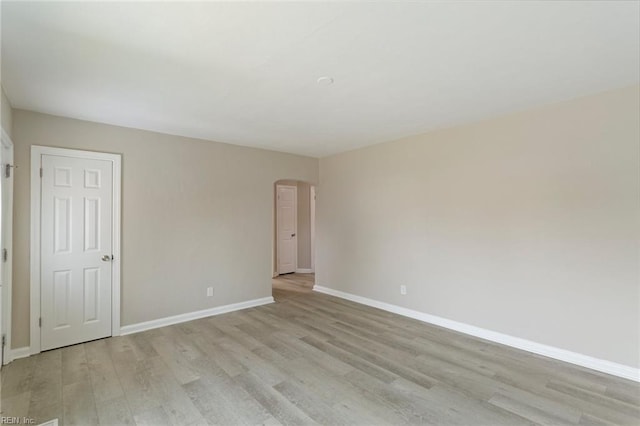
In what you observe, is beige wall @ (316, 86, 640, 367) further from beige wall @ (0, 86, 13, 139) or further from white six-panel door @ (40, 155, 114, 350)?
beige wall @ (0, 86, 13, 139)

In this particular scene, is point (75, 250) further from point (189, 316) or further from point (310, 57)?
point (310, 57)

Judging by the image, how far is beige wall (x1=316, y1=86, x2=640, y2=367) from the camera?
2688mm

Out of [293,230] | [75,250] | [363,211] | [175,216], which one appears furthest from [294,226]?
[75,250]

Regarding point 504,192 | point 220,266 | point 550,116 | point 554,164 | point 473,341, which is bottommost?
point 473,341

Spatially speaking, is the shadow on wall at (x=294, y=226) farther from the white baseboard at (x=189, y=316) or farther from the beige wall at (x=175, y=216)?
the white baseboard at (x=189, y=316)

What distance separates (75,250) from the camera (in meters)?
3.40

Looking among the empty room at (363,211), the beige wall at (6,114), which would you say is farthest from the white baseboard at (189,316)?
the beige wall at (6,114)

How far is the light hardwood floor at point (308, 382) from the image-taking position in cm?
215

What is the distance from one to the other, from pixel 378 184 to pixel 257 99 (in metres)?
2.51

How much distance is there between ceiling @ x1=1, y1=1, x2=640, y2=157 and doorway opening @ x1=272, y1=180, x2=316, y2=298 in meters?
4.39

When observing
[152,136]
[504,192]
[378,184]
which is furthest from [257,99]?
[504,192]

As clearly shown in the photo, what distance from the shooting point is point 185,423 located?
2.06 m

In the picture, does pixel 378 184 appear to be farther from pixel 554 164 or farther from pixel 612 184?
pixel 612 184

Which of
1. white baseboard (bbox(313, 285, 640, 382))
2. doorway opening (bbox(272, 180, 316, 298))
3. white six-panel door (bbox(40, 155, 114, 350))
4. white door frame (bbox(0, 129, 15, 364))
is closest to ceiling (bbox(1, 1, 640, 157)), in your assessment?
white door frame (bbox(0, 129, 15, 364))
